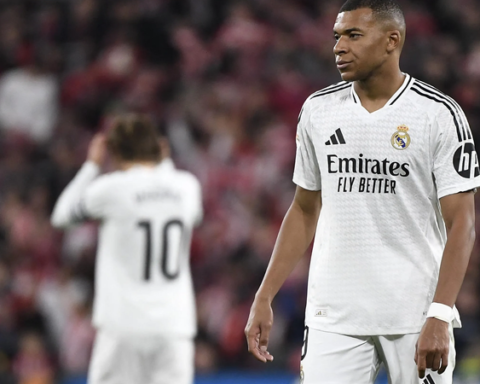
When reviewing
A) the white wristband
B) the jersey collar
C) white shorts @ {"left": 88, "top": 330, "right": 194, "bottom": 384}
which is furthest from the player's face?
white shorts @ {"left": 88, "top": 330, "right": 194, "bottom": 384}

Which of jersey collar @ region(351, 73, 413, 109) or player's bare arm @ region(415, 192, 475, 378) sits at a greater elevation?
jersey collar @ region(351, 73, 413, 109)

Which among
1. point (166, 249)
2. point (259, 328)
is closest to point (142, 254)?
point (166, 249)

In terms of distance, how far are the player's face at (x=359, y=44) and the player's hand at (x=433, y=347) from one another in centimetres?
91

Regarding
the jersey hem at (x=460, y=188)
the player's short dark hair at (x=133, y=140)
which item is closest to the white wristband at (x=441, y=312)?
the jersey hem at (x=460, y=188)

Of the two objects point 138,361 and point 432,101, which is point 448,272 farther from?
point 138,361

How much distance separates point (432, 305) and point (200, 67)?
809cm

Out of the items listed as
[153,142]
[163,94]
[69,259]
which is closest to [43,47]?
[163,94]

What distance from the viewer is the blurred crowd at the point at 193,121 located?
8.39 metres

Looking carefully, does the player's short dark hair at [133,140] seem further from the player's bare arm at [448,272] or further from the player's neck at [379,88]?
the player's bare arm at [448,272]

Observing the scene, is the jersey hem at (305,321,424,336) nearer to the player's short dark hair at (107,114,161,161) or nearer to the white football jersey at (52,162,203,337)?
the white football jersey at (52,162,203,337)

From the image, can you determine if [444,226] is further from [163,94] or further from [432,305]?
[163,94]

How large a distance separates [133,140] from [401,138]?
2.62 metres

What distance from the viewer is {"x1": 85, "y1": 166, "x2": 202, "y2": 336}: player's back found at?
222 inches

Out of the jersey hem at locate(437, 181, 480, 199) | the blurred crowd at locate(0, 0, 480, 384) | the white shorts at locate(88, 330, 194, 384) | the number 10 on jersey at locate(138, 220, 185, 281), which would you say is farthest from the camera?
the blurred crowd at locate(0, 0, 480, 384)
